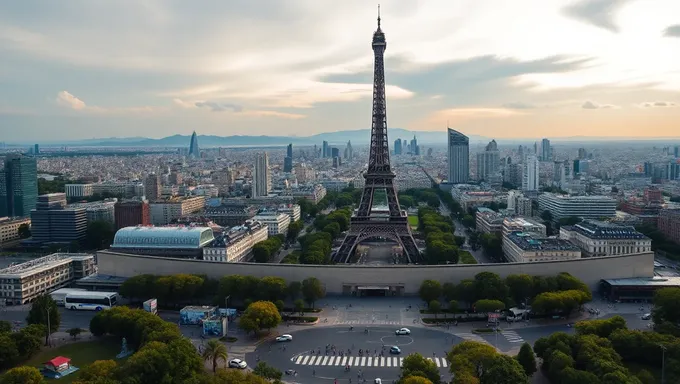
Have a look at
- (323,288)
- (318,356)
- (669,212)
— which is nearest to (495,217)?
(669,212)

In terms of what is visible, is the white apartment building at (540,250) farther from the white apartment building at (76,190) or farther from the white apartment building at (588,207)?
the white apartment building at (76,190)

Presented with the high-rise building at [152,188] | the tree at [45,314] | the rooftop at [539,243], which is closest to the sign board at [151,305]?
the tree at [45,314]

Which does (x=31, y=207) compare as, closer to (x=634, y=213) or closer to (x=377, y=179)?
(x=377, y=179)

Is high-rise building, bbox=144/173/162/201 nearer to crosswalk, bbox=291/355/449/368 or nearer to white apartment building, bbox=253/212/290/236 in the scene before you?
white apartment building, bbox=253/212/290/236

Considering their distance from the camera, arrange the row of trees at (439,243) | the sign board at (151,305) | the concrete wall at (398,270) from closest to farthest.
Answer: the sign board at (151,305), the concrete wall at (398,270), the row of trees at (439,243)

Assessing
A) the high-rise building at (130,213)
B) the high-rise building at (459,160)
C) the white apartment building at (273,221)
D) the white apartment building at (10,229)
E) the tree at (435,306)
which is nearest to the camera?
the tree at (435,306)

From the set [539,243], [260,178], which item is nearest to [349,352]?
[539,243]
